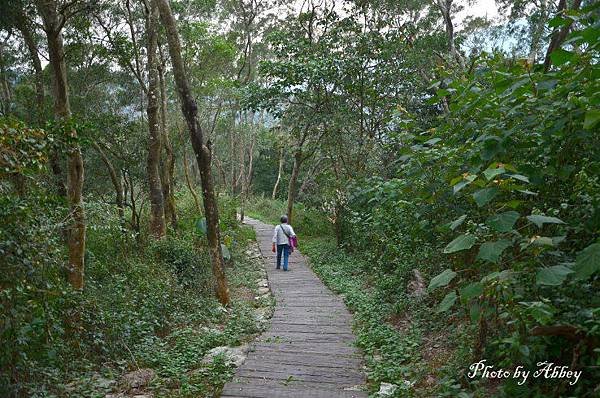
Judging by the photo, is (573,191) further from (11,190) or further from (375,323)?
(11,190)

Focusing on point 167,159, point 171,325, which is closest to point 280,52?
point 167,159

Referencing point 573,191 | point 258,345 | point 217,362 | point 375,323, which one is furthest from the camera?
point 375,323

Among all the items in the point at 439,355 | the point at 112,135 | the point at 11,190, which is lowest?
the point at 439,355

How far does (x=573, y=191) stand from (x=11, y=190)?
4.00 metres

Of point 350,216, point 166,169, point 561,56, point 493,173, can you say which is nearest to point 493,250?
point 493,173

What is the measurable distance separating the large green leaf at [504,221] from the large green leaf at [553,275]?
0.84 ft

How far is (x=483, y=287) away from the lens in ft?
7.58

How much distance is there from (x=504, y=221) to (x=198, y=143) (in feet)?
17.9

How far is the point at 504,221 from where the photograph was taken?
88.5 inches

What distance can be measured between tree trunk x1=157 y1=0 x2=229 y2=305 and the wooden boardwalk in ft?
3.91

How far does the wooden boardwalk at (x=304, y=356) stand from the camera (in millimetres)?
4148

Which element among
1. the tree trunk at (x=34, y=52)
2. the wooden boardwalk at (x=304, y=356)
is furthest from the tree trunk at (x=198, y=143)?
the tree trunk at (x=34, y=52)

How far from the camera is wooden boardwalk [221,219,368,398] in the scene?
13.6 feet

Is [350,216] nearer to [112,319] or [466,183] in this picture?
[112,319]
